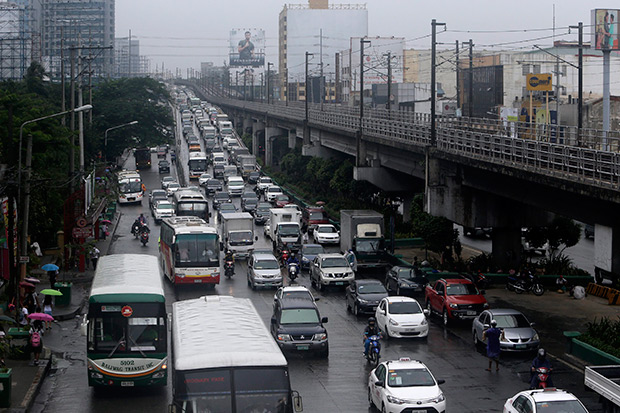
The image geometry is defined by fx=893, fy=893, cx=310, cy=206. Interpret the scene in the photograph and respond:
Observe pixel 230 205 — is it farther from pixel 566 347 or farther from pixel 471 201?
pixel 566 347

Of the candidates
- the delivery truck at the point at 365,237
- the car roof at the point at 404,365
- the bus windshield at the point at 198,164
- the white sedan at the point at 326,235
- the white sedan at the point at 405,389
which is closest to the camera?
the white sedan at the point at 405,389

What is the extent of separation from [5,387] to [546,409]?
39.0 ft

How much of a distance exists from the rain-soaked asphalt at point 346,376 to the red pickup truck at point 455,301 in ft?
1.61

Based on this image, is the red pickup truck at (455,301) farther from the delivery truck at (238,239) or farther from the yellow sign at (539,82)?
the yellow sign at (539,82)

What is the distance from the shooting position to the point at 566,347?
88.0 ft

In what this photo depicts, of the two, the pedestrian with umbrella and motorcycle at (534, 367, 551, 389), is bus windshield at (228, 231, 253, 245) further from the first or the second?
motorcycle at (534, 367, 551, 389)

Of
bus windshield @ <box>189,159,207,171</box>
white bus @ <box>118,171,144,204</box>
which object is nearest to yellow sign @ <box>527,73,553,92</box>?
white bus @ <box>118,171,144,204</box>

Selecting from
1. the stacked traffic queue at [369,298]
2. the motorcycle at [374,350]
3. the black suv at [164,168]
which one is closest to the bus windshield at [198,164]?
the black suv at [164,168]

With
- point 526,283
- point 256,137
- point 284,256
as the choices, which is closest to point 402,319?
point 526,283

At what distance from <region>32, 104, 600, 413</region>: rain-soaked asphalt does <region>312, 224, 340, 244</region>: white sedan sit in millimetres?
18687

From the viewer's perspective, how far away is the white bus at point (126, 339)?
20.6 metres

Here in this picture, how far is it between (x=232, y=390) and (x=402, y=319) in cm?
1500

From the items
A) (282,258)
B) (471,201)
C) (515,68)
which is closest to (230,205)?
(282,258)

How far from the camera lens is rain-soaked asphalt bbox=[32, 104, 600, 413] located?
21078 mm
